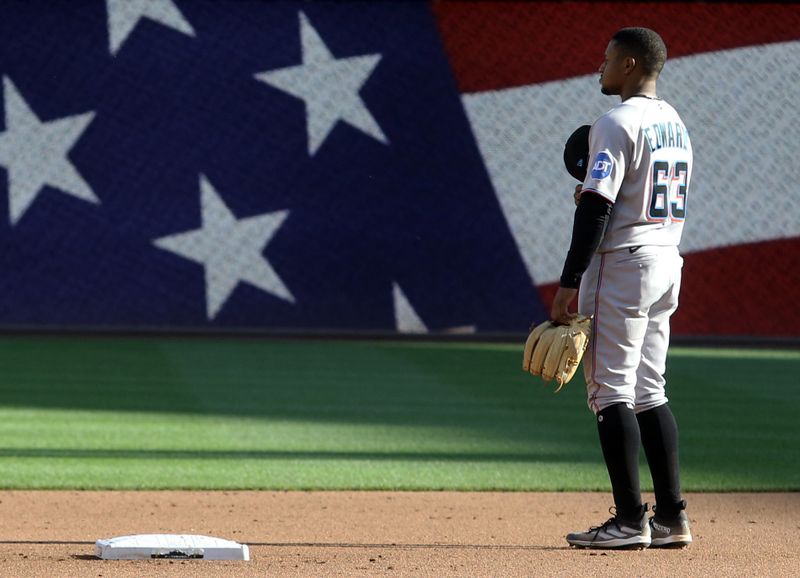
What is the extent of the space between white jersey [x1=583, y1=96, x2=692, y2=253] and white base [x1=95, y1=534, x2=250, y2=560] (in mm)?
1636

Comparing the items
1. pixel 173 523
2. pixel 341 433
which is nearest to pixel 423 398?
pixel 341 433

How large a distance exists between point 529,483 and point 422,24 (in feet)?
35.9

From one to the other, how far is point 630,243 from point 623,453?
2.38 ft

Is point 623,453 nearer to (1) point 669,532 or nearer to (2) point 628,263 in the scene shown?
(1) point 669,532

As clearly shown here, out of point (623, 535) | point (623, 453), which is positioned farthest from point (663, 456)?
point (623, 535)

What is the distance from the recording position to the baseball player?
4859 mm

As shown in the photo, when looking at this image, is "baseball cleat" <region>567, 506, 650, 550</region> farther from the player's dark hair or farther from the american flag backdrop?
the american flag backdrop

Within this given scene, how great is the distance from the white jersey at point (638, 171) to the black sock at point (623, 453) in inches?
22.7

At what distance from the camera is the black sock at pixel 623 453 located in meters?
4.91

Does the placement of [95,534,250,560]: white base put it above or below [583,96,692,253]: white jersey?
below

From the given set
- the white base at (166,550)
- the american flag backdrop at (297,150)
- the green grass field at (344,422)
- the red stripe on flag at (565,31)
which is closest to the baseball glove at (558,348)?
the white base at (166,550)

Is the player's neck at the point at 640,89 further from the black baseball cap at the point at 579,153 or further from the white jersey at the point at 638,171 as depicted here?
the black baseball cap at the point at 579,153

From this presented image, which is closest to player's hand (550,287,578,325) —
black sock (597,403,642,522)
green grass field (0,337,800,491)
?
black sock (597,403,642,522)

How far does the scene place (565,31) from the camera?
1733 centimetres
